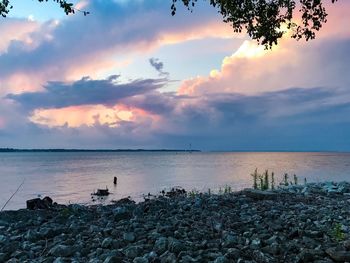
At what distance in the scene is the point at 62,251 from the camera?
898 cm

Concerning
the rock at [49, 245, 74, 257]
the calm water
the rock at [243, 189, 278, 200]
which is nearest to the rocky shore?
the rock at [49, 245, 74, 257]

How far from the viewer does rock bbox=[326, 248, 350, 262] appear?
8141 mm

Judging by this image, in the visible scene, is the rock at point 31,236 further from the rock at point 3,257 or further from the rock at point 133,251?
the rock at point 133,251

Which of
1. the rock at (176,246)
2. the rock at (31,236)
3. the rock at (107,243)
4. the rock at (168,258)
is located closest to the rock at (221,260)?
the rock at (168,258)

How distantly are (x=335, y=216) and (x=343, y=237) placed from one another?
3.62 m

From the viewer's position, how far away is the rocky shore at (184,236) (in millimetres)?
Result: 8414

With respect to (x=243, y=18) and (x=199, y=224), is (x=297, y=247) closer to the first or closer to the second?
(x=199, y=224)

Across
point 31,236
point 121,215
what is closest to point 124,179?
point 121,215

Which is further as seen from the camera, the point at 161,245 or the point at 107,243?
the point at 107,243

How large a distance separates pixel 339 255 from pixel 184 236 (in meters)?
3.42

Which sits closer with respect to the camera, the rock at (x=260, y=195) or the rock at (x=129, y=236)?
the rock at (x=129, y=236)

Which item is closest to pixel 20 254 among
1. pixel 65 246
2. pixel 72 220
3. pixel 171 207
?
pixel 65 246

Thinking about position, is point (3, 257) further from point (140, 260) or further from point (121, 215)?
point (121, 215)

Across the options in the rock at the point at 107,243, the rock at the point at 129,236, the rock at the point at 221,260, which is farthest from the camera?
the rock at the point at 129,236
